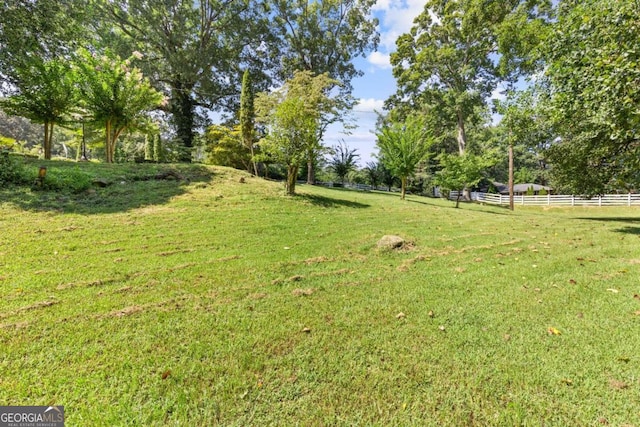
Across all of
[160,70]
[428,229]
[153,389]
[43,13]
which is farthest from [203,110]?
[153,389]

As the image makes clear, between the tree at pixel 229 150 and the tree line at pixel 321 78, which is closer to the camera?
the tree line at pixel 321 78

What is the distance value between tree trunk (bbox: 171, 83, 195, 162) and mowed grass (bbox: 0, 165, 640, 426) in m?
16.7

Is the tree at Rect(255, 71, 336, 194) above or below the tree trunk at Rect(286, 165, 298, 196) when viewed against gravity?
above

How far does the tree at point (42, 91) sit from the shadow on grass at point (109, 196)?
4.49 m

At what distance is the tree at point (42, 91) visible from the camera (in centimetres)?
891

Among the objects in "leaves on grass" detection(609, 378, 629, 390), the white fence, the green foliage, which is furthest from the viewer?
the white fence

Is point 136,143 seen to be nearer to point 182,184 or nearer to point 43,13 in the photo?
point 43,13

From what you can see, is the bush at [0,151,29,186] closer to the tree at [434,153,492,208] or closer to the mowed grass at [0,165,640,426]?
the mowed grass at [0,165,640,426]

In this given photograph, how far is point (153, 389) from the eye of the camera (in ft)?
6.15

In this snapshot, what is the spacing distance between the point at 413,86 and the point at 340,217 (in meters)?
18.5

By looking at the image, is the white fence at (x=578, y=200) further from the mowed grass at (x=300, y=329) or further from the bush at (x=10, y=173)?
the bush at (x=10, y=173)

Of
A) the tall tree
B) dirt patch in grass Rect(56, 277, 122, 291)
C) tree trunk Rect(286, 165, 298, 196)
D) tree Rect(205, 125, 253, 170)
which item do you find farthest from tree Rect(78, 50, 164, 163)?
dirt patch in grass Rect(56, 277, 122, 291)

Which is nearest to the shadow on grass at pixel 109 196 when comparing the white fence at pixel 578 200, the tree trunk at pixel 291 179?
the tree trunk at pixel 291 179

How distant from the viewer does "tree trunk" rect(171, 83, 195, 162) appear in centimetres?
1972
